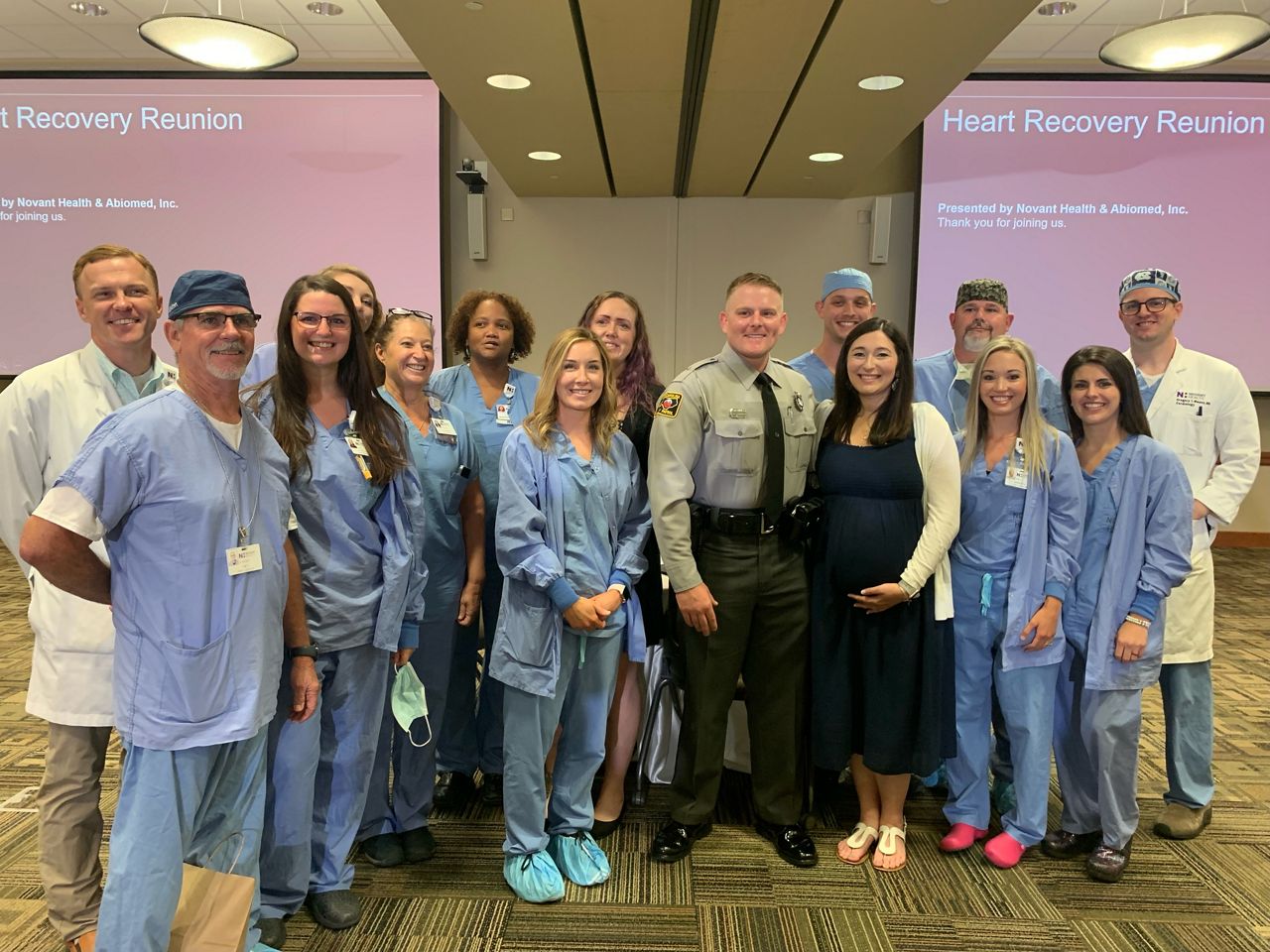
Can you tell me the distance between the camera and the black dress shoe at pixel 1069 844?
8.77 ft

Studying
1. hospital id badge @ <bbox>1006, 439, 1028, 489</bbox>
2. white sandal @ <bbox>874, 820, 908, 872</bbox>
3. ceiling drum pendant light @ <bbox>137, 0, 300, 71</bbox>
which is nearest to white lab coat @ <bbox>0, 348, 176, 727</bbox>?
white sandal @ <bbox>874, 820, 908, 872</bbox>

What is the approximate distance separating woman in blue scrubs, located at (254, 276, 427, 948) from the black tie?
3.55 feet

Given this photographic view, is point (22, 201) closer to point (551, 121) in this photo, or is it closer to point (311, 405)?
point (551, 121)

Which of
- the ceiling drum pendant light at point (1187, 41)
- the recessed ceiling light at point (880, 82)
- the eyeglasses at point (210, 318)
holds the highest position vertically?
the ceiling drum pendant light at point (1187, 41)

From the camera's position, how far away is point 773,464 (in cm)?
255

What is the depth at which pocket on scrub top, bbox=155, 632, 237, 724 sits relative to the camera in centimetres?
164

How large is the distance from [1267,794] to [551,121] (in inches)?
191

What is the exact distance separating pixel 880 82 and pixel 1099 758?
11.3 feet

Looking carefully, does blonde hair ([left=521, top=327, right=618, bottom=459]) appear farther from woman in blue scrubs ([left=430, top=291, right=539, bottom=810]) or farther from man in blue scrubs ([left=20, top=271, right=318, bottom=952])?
man in blue scrubs ([left=20, top=271, right=318, bottom=952])

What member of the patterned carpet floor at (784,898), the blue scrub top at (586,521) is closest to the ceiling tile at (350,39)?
the blue scrub top at (586,521)

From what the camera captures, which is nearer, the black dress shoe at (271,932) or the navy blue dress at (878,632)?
the black dress shoe at (271,932)

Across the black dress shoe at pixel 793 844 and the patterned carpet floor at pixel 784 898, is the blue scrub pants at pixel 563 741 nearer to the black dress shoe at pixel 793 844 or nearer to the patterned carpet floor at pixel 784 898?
the patterned carpet floor at pixel 784 898

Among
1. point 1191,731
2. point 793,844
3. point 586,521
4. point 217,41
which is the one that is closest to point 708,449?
point 586,521

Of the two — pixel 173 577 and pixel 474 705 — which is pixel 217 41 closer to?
pixel 474 705
